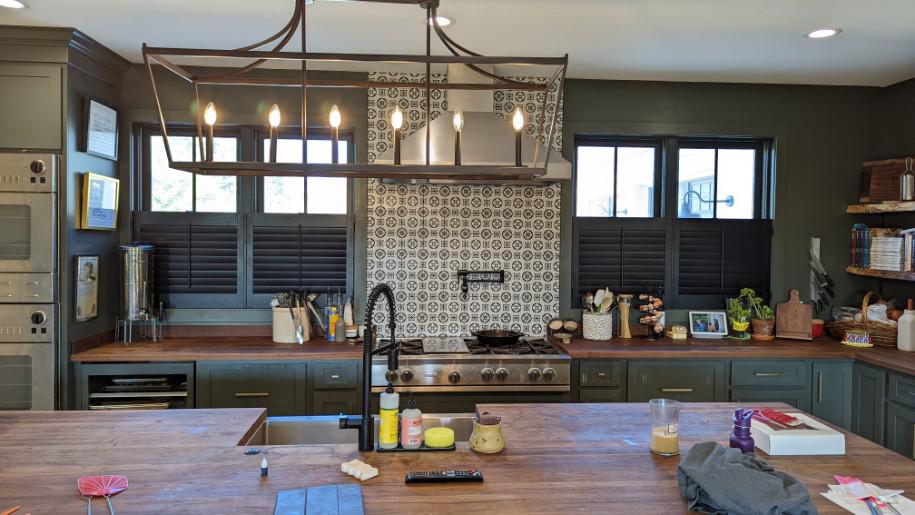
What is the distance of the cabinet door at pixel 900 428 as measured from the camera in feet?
10.8

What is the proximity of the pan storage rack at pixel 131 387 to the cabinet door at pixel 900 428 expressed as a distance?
3912 mm

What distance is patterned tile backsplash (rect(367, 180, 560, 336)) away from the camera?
409cm

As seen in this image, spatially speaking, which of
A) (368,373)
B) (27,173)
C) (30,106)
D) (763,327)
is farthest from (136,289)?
(763,327)

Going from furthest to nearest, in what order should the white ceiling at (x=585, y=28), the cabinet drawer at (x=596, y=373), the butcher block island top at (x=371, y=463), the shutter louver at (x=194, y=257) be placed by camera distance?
the shutter louver at (x=194, y=257) → the cabinet drawer at (x=596, y=373) → the white ceiling at (x=585, y=28) → the butcher block island top at (x=371, y=463)

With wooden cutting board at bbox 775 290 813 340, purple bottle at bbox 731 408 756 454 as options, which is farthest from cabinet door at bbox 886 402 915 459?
purple bottle at bbox 731 408 756 454

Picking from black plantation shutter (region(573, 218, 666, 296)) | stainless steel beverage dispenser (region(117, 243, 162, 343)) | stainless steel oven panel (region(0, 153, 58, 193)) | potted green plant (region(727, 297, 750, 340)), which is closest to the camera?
stainless steel oven panel (region(0, 153, 58, 193))

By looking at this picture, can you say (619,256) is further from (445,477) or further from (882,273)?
(445,477)

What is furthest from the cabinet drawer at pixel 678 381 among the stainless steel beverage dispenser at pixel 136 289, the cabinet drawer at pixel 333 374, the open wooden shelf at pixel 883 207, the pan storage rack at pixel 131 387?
the stainless steel beverage dispenser at pixel 136 289

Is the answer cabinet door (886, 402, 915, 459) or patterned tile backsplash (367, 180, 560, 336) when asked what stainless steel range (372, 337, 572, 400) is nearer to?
patterned tile backsplash (367, 180, 560, 336)

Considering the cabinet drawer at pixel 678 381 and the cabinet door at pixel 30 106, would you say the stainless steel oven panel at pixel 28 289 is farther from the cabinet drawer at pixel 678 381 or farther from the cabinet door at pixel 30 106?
the cabinet drawer at pixel 678 381

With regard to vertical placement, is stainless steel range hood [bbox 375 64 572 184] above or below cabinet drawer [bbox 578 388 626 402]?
above

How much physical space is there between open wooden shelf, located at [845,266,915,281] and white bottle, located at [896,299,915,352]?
0.65 feet

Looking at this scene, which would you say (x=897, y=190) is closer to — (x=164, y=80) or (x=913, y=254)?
(x=913, y=254)

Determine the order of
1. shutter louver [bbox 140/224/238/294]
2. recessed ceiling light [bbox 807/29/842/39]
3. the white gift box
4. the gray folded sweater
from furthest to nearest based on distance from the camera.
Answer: shutter louver [bbox 140/224/238/294] < recessed ceiling light [bbox 807/29/842/39] < the white gift box < the gray folded sweater
